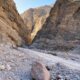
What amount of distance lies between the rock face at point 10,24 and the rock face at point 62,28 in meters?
2.55

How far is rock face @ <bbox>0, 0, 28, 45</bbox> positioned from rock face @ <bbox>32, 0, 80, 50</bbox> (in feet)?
8.38

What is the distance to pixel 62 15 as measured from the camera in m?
28.2

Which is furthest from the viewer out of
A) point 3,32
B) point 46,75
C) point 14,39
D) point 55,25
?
point 55,25

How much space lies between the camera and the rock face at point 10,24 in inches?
966

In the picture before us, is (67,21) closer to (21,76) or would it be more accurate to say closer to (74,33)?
(74,33)

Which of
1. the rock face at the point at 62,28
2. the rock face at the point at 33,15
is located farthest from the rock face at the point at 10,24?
the rock face at the point at 33,15

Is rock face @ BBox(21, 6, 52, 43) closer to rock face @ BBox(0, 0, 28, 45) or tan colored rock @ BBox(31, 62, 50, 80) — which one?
rock face @ BBox(0, 0, 28, 45)

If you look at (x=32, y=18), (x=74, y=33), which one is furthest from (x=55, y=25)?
(x=32, y=18)

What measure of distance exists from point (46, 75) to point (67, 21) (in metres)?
19.1

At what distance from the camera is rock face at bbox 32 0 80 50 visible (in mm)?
24047

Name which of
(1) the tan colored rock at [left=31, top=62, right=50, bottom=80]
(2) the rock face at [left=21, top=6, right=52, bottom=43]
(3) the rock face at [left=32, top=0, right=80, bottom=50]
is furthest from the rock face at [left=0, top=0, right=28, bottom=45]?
(2) the rock face at [left=21, top=6, right=52, bottom=43]

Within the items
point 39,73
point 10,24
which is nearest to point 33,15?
point 10,24

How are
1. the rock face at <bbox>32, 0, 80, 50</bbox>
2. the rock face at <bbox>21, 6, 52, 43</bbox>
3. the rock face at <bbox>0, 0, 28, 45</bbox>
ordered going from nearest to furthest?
the rock face at <bbox>32, 0, 80, 50</bbox>, the rock face at <bbox>0, 0, 28, 45</bbox>, the rock face at <bbox>21, 6, 52, 43</bbox>

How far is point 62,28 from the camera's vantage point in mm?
25922
